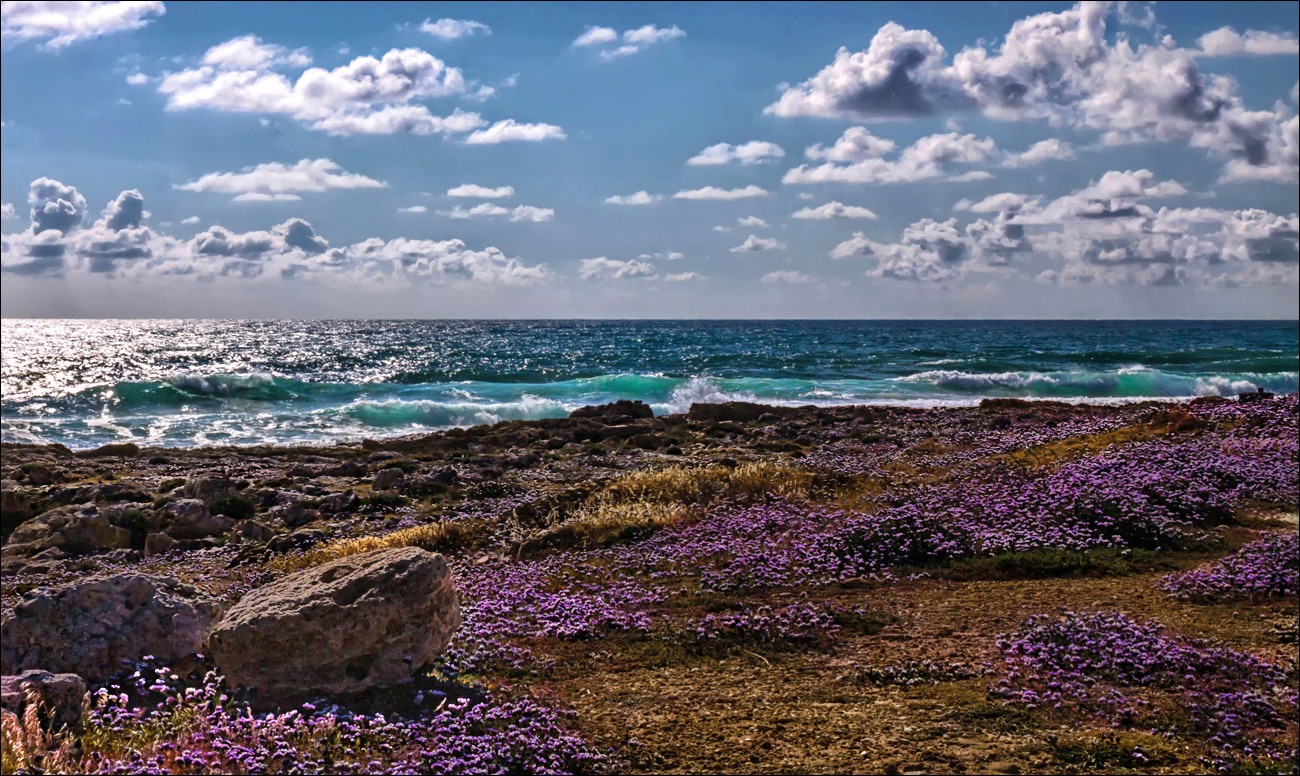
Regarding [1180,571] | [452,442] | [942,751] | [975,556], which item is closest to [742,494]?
[975,556]

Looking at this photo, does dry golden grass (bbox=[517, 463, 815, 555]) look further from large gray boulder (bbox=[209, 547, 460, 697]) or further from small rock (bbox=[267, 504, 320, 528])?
small rock (bbox=[267, 504, 320, 528])

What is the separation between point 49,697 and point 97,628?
50.5 inches

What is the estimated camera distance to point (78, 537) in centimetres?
1548

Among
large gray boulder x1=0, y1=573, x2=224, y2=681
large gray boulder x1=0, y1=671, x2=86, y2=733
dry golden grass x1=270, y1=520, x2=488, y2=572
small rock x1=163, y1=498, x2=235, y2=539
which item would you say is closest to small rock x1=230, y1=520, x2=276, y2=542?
small rock x1=163, y1=498, x2=235, y2=539

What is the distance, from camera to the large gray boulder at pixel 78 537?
15.3 metres

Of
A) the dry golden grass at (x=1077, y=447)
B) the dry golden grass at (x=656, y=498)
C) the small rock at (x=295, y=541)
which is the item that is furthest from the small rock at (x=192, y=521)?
the dry golden grass at (x=1077, y=447)

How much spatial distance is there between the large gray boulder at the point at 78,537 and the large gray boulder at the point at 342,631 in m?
9.89

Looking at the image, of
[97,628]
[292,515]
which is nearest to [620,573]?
[97,628]

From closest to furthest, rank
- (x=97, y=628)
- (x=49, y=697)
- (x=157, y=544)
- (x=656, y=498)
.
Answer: (x=49, y=697) → (x=97, y=628) → (x=656, y=498) → (x=157, y=544)

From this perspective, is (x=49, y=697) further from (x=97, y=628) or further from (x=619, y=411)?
(x=619, y=411)

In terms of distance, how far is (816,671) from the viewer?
26.8 ft

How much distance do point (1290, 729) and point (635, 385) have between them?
52665mm

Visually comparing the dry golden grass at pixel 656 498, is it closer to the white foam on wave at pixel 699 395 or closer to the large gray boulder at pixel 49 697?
the large gray boulder at pixel 49 697

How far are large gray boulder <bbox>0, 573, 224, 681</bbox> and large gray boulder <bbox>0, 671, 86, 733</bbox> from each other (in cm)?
92
